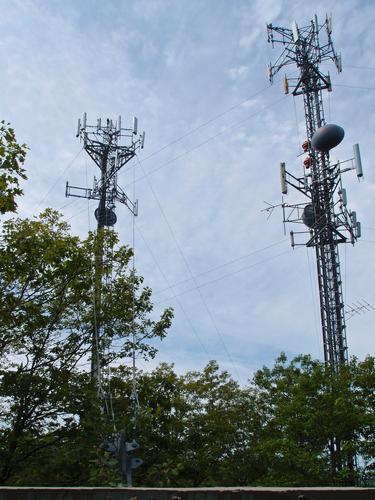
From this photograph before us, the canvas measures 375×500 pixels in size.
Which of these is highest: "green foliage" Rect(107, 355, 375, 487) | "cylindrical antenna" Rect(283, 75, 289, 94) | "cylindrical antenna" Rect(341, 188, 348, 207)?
"cylindrical antenna" Rect(283, 75, 289, 94)

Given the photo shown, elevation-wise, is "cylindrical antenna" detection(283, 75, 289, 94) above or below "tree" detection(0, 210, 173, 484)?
above

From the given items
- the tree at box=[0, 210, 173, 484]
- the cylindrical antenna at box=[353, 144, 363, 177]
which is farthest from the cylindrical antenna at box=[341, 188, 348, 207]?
the tree at box=[0, 210, 173, 484]

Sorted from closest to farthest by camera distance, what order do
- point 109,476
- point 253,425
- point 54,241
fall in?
point 109,476 → point 54,241 → point 253,425

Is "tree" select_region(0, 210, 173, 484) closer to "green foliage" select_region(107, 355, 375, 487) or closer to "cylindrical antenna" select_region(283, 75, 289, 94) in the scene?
"green foliage" select_region(107, 355, 375, 487)

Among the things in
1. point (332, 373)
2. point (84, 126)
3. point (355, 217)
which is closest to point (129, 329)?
point (332, 373)

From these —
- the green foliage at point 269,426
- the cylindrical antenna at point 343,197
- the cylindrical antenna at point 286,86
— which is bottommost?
the green foliage at point 269,426

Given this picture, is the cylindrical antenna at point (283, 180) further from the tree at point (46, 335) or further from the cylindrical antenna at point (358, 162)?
the tree at point (46, 335)

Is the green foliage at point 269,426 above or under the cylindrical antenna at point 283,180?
under

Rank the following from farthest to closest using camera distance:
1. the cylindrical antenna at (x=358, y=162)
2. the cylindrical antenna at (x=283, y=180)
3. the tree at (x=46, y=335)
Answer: the cylindrical antenna at (x=283, y=180) → the cylindrical antenna at (x=358, y=162) → the tree at (x=46, y=335)

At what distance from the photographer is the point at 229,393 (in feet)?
66.1

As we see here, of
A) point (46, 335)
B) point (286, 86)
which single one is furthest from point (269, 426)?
point (286, 86)

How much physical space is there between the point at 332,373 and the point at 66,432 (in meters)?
10.0

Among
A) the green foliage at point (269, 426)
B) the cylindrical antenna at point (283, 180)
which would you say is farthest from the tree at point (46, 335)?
the cylindrical antenna at point (283, 180)

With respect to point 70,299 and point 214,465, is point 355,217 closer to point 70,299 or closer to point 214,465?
point 214,465
